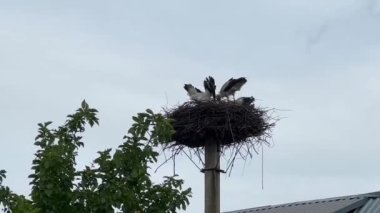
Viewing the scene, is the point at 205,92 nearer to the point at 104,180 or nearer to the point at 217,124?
the point at 217,124

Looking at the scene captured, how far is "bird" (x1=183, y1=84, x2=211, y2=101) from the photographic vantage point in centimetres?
1355

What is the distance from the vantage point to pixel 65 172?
8500 millimetres

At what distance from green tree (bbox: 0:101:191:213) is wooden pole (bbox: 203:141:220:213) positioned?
13.0ft

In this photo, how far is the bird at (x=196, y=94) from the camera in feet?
44.5

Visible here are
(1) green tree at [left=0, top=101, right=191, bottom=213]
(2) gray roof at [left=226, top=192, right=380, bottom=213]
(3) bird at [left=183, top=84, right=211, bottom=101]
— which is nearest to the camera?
(1) green tree at [left=0, top=101, right=191, bottom=213]

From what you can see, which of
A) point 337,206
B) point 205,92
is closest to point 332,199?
Result: point 337,206

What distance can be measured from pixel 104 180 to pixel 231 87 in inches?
202

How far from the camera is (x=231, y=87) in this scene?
13.4 meters

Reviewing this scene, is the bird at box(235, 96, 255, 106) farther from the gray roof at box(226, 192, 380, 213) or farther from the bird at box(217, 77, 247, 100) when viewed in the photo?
the gray roof at box(226, 192, 380, 213)

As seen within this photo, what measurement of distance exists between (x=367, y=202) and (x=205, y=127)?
7.53 feet

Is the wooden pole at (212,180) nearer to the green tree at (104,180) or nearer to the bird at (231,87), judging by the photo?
the bird at (231,87)

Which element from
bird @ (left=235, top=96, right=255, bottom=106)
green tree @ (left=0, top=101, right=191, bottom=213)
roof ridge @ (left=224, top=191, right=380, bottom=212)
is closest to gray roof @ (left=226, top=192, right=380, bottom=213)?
roof ridge @ (left=224, top=191, right=380, bottom=212)

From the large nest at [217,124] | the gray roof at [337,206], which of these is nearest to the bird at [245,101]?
the large nest at [217,124]

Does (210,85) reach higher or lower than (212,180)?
higher
